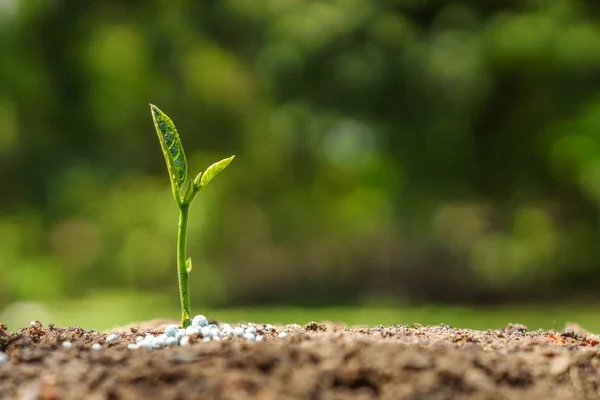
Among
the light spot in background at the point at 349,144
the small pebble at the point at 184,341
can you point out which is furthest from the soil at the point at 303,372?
the light spot in background at the point at 349,144

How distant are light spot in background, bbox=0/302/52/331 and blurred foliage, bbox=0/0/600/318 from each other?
175mm

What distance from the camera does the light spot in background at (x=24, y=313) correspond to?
902cm

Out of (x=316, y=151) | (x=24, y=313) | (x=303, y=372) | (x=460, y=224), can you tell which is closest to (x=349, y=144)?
(x=316, y=151)

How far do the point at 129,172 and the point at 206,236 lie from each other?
150 cm

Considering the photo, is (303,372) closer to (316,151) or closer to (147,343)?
(147,343)

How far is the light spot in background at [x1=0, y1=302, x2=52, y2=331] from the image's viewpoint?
9016 millimetres

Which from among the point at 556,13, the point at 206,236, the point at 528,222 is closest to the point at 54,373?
the point at 206,236

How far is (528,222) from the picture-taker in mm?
9258

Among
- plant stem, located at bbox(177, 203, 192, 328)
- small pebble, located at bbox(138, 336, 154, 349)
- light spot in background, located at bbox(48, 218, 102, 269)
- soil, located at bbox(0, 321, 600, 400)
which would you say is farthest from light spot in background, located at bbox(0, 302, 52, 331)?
soil, located at bbox(0, 321, 600, 400)

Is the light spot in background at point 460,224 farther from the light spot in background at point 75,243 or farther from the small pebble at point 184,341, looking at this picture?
the small pebble at point 184,341

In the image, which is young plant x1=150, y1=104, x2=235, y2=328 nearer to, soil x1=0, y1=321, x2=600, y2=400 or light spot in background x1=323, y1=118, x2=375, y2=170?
A: soil x1=0, y1=321, x2=600, y2=400

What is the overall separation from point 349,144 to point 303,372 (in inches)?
299

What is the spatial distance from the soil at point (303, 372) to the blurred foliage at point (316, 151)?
7140 millimetres

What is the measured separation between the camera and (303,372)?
1.82 metres
